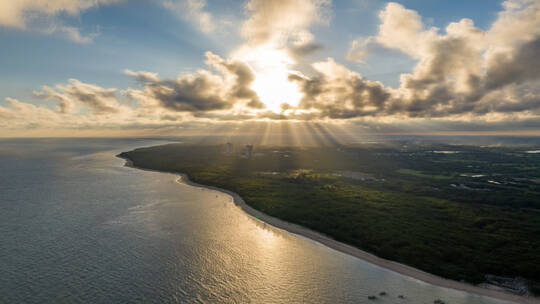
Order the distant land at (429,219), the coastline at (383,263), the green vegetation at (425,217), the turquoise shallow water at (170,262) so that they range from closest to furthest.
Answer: the turquoise shallow water at (170,262) < the coastline at (383,263) < the distant land at (429,219) < the green vegetation at (425,217)

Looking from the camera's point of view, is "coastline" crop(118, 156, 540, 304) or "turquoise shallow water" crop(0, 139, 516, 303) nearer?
"turquoise shallow water" crop(0, 139, 516, 303)

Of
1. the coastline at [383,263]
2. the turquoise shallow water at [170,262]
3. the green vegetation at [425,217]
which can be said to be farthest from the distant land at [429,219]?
the turquoise shallow water at [170,262]

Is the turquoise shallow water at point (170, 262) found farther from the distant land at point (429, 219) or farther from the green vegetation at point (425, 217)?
the green vegetation at point (425, 217)

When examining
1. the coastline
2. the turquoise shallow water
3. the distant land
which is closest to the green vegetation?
the distant land

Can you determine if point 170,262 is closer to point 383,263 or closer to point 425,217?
point 383,263

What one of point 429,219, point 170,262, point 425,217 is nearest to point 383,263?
point 429,219

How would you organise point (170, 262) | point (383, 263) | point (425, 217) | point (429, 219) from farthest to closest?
point (425, 217)
point (429, 219)
point (383, 263)
point (170, 262)

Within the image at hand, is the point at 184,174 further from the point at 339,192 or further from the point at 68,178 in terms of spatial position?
the point at 339,192

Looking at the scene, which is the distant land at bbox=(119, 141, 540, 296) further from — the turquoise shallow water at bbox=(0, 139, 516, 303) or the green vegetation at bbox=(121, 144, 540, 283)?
the turquoise shallow water at bbox=(0, 139, 516, 303)
